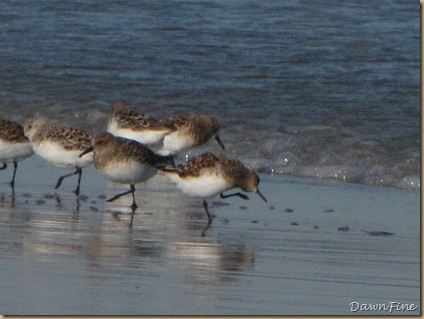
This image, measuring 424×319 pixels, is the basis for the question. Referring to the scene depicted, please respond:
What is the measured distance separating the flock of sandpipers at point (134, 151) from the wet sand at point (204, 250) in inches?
8.3

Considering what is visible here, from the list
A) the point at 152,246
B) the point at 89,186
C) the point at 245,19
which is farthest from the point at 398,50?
the point at 152,246

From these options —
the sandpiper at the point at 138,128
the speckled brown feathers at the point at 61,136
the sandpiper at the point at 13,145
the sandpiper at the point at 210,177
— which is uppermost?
the sandpiper at the point at 210,177

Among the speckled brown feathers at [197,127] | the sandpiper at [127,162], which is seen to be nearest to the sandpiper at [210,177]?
the sandpiper at [127,162]

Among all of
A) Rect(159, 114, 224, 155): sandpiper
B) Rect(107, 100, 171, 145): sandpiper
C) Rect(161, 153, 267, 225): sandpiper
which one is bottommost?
Rect(159, 114, 224, 155): sandpiper

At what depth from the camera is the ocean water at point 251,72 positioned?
10.3m

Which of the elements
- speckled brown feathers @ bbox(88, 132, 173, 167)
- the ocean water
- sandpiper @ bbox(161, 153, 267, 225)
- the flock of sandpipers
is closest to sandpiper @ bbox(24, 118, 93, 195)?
the flock of sandpipers

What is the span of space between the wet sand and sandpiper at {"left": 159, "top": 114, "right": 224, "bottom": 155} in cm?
100

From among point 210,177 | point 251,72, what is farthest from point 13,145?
point 251,72

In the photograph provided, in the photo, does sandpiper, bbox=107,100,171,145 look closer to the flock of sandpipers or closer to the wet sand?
the flock of sandpipers

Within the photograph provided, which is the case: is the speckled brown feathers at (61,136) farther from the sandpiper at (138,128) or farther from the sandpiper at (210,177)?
the sandpiper at (210,177)

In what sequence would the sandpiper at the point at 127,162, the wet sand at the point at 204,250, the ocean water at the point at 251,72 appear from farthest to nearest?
the ocean water at the point at 251,72 < the sandpiper at the point at 127,162 < the wet sand at the point at 204,250

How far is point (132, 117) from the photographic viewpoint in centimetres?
979

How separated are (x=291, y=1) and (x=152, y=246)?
10.3 meters

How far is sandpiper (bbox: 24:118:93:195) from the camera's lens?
8734mm
